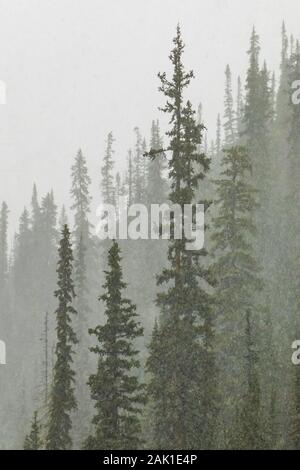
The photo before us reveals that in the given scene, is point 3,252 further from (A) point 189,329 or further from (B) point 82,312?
(A) point 189,329

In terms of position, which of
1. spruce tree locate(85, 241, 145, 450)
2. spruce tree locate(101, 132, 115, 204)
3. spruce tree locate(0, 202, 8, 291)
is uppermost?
spruce tree locate(101, 132, 115, 204)

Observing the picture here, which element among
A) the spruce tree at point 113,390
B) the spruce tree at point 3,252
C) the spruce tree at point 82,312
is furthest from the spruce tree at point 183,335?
the spruce tree at point 3,252

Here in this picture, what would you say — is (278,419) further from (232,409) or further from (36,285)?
(36,285)

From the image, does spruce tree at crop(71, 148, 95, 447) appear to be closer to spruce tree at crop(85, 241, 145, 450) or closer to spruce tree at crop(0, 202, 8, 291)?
spruce tree at crop(85, 241, 145, 450)

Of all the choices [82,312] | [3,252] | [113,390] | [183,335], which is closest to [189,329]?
[183,335]

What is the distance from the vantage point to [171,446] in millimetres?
23281

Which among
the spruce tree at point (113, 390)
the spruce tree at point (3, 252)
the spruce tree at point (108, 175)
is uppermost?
the spruce tree at point (108, 175)

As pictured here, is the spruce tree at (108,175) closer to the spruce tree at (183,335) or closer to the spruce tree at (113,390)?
the spruce tree at (113,390)

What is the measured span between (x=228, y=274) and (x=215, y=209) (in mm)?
30060

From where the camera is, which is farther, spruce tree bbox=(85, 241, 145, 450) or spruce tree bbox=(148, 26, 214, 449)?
spruce tree bbox=(148, 26, 214, 449)

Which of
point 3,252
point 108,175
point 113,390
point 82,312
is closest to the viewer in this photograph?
point 113,390

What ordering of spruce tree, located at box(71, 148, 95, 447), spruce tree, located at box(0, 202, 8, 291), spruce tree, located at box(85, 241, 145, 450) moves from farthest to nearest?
1. spruce tree, located at box(0, 202, 8, 291)
2. spruce tree, located at box(71, 148, 95, 447)
3. spruce tree, located at box(85, 241, 145, 450)

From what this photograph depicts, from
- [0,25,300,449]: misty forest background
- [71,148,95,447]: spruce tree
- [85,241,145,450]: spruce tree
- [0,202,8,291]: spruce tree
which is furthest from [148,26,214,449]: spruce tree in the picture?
[0,202,8,291]: spruce tree

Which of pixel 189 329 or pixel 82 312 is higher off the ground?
pixel 82 312
